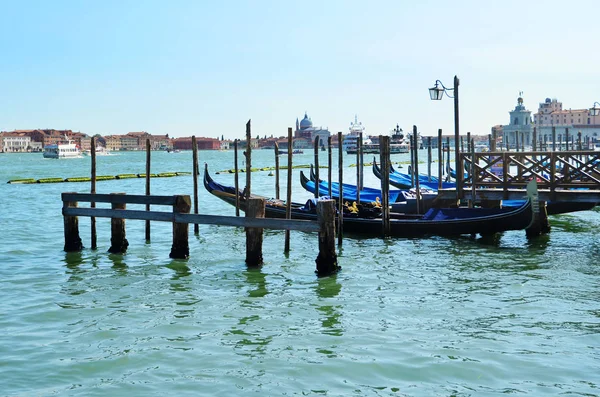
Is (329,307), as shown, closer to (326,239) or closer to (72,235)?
(326,239)

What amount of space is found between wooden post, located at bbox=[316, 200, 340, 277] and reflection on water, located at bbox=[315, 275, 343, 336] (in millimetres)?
110

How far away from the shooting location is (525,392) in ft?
15.9

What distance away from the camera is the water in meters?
5.16

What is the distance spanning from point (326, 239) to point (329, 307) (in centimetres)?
131

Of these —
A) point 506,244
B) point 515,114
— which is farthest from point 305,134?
point 506,244

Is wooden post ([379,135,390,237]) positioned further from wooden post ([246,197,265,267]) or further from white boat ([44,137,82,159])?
white boat ([44,137,82,159])

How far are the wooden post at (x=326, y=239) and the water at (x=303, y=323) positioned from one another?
29 cm

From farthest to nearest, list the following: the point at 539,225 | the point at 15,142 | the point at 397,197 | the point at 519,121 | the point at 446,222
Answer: the point at 15,142, the point at 519,121, the point at 397,197, the point at 539,225, the point at 446,222

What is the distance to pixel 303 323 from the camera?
6.65m

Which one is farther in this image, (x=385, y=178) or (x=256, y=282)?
(x=385, y=178)

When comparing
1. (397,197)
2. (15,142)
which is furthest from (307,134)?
(397,197)

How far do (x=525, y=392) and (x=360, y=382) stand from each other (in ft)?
3.43

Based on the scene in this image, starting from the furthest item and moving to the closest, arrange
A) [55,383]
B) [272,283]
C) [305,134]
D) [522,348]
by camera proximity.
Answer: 1. [305,134]
2. [272,283]
3. [522,348]
4. [55,383]

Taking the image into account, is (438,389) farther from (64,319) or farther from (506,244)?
(506,244)
